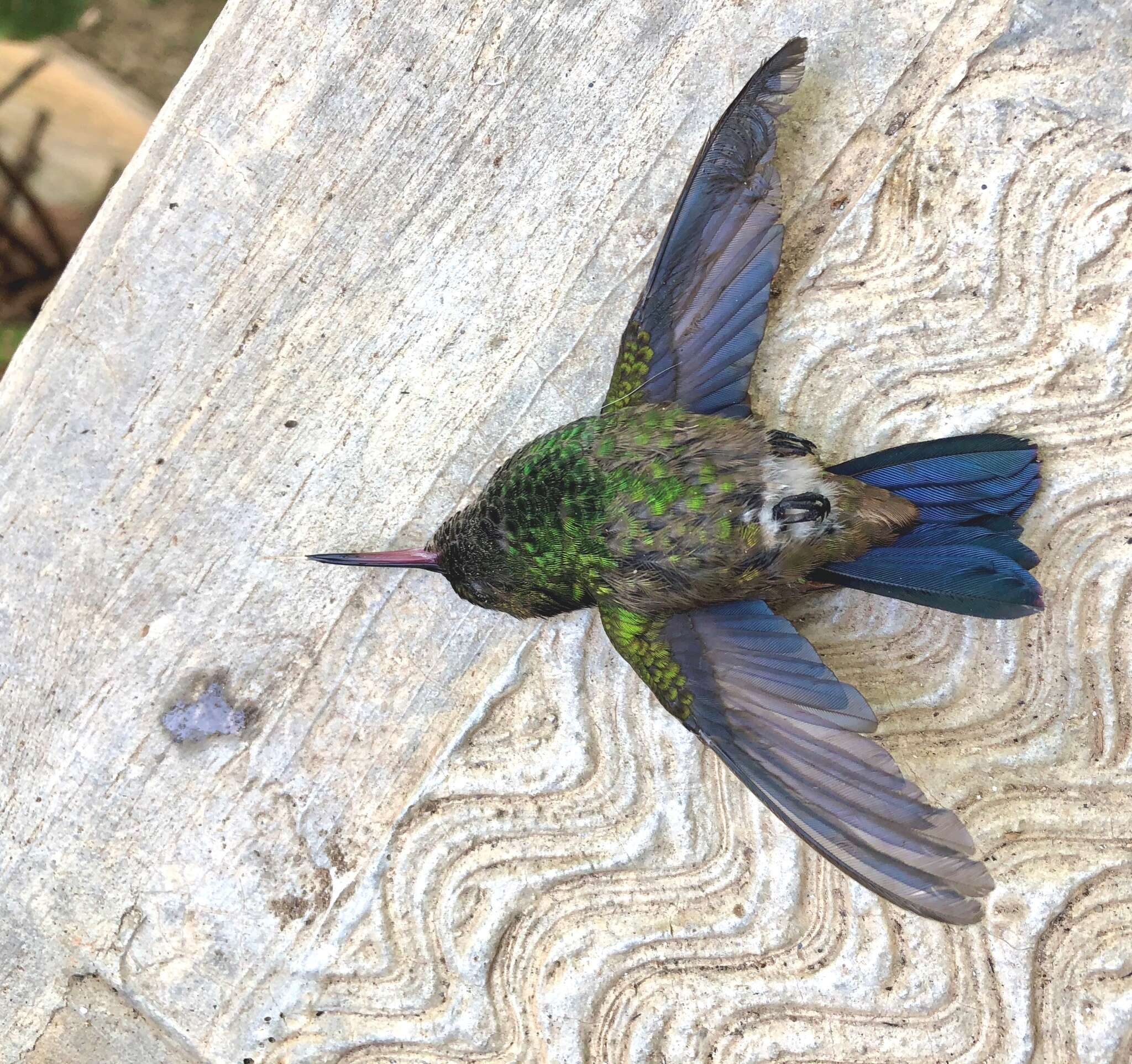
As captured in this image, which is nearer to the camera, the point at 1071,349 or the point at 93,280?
the point at 1071,349

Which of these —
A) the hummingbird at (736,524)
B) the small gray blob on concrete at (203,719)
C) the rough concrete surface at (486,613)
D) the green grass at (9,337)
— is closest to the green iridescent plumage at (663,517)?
the hummingbird at (736,524)

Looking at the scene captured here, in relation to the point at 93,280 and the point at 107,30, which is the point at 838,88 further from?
the point at 107,30

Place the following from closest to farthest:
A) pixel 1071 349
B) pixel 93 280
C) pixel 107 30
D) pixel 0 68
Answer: pixel 1071 349 → pixel 93 280 → pixel 0 68 → pixel 107 30

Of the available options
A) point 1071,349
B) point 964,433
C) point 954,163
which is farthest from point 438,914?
point 954,163

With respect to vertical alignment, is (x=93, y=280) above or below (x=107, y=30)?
below

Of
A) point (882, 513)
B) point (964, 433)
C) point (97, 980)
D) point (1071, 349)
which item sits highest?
point (1071, 349)

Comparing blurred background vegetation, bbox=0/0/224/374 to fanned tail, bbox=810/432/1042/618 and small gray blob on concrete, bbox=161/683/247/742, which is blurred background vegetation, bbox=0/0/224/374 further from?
fanned tail, bbox=810/432/1042/618

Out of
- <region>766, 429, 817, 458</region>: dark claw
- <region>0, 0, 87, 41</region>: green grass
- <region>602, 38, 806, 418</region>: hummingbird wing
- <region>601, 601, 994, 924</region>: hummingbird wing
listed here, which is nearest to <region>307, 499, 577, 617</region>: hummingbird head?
<region>601, 601, 994, 924</region>: hummingbird wing

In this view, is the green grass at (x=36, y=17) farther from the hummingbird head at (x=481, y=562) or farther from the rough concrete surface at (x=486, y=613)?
the hummingbird head at (x=481, y=562)
